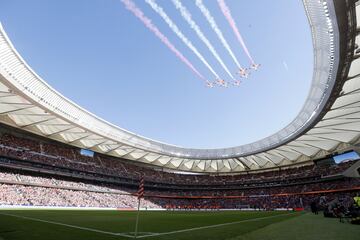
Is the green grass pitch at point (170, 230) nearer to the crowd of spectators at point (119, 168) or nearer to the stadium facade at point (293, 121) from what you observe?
the stadium facade at point (293, 121)

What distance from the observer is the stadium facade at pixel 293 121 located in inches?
925

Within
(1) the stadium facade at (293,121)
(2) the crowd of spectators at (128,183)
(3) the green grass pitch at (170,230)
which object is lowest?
(3) the green grass pitch at (170,230)

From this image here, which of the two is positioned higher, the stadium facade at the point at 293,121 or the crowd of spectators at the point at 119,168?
the stadium facade at the point at 293,121

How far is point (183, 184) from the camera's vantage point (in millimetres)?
89875

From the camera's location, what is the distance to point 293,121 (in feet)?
164

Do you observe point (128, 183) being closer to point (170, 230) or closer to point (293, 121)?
point (293, 121)

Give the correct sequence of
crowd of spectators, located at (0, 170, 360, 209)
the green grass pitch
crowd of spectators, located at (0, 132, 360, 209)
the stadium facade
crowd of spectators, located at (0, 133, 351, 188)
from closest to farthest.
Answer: the green grass pitch → the stadium facade → crowd of spectators, located at (0, 170, 360, 209) → crowd of spectators, located at (0, 132, 360, 209) → crowd of spectators, located at (0, 133, 351, 188)

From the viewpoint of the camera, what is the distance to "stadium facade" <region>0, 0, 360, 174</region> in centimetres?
2350

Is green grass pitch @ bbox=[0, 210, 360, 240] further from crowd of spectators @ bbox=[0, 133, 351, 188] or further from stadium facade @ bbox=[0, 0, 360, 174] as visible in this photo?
crowd of spectators @ bbox=[0, 133, 351, 188]

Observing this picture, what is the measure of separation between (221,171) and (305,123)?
183 feet

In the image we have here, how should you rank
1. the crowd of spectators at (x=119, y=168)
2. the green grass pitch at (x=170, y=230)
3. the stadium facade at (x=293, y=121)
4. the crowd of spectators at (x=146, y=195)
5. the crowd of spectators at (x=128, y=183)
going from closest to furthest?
the green grass pitch at (x=170, y=230), the stadium facade at (x=293, y=121), the crowd of spectators at (x=146, y=195), the crowd of spectators at (x=128, y=183), the crowd of spectators at (x=119, y=168)

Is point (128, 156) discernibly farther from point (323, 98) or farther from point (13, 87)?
point (323, 98)

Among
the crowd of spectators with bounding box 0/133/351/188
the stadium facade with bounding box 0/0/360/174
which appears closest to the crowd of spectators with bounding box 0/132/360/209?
the crowd of spectators with bounding box 0/133/351/188

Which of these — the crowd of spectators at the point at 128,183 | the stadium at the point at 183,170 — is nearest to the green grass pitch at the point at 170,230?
the stadium at the point at 183,170
